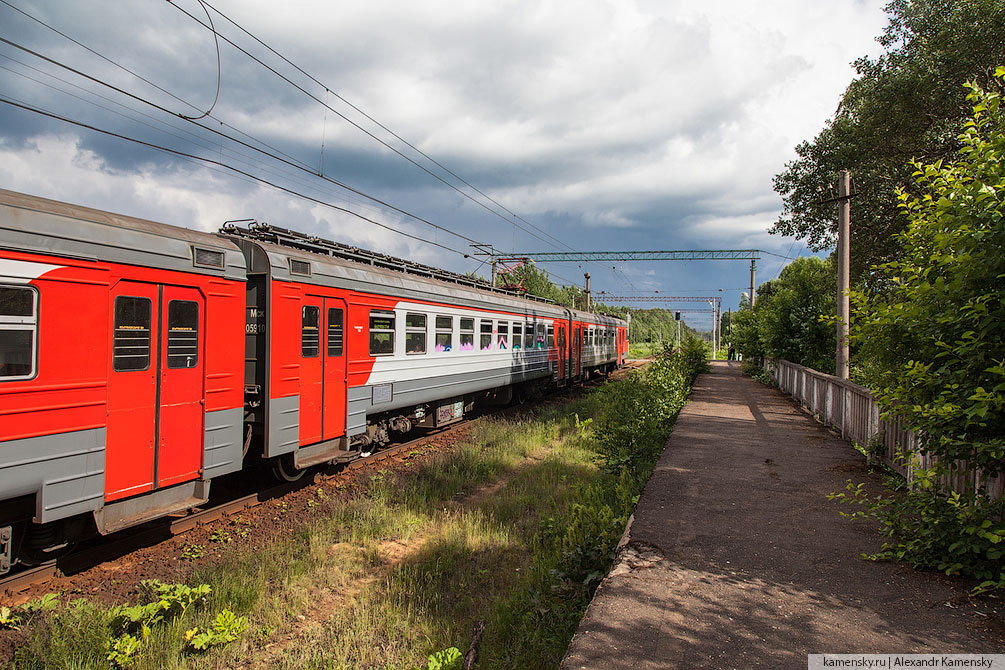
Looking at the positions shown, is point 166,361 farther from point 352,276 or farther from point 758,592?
point 758,592

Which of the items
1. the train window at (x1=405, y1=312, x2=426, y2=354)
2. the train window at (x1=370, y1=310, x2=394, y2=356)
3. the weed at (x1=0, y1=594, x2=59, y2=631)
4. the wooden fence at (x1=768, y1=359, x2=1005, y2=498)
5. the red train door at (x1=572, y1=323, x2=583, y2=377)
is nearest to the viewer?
the weed at (x1=0, y1=594, x2=59, y2=631)

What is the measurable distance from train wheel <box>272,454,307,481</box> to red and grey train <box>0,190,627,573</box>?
1.9 inches

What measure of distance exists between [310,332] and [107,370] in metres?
2.81

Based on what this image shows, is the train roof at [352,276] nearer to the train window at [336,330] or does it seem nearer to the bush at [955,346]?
the train window at [336,330]

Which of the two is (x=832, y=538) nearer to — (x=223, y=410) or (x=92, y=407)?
(x=223, y=410)

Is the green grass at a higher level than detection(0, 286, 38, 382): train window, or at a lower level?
lower

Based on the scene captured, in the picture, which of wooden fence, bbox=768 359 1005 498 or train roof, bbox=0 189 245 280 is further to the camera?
wooden fence, bbox=768 359 1005 498

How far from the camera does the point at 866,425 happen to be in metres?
8.80

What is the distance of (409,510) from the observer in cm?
756

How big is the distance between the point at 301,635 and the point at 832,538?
15.8ft

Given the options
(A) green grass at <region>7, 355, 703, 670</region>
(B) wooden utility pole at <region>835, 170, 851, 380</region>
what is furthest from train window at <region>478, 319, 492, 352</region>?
(B) wooden utility pole at <region>835, 170, 851, 380</region>

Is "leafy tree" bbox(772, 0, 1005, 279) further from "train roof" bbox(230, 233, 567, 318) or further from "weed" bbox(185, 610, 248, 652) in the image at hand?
"weed" bbox(185, 610, 248, 652)

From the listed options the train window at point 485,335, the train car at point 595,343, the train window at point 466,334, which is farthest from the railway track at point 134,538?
the train car at point 595,343

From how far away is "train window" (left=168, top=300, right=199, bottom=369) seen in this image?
578 centimetres
